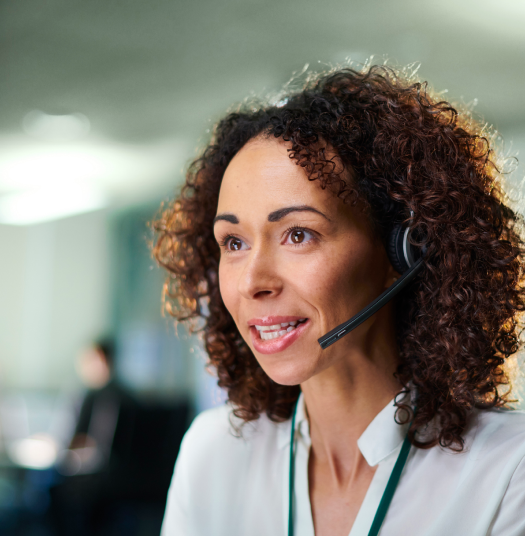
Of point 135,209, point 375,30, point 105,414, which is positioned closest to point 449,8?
point 375,30

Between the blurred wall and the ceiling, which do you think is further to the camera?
the blurred wall

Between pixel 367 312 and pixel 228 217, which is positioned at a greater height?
pixel 228 217

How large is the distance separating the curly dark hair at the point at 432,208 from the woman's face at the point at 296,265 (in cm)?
4

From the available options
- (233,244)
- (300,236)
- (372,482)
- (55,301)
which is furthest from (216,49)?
(55,301)

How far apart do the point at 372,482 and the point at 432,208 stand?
532mm

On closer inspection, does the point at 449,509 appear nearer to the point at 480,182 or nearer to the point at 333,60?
the point at 480,182

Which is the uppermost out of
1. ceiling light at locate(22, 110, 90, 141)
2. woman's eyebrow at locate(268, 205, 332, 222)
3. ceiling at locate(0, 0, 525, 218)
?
ceiling light at locate(22, 110, 90, 141)

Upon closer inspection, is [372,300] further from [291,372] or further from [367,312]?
[291,372]

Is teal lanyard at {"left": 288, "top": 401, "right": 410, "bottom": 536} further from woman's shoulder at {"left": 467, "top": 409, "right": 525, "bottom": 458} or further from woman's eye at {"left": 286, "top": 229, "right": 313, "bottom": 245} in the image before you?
woman's eye at {"left": 286, "top": 229, "right": 313, "bottom": 245}

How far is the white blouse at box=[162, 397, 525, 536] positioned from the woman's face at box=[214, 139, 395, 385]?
0.78 feet

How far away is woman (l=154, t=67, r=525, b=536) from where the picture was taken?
98cm

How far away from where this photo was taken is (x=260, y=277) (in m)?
0.97

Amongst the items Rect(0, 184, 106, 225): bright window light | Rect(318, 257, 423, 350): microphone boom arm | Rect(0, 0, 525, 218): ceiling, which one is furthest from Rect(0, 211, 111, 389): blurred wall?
Rect(318, 257, 423, 350): microphone boom arm

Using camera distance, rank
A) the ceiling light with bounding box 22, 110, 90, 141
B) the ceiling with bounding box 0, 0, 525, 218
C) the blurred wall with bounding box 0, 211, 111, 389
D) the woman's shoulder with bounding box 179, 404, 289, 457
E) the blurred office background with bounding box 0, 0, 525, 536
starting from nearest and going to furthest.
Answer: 1. the woman's shoulder with bounding box 179, 404, 289, 457
2. the ceiling with bounding box 0, 0, 525, 218
3. the blurred office background with bounding box 0, 0, 525, 536
4. the ceiling light with bounding box 22, 110, 90, 141
5. the blurred wall with bounding box 0, 211, 111, 389
